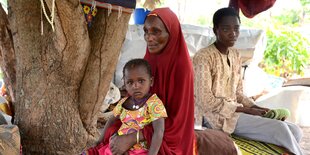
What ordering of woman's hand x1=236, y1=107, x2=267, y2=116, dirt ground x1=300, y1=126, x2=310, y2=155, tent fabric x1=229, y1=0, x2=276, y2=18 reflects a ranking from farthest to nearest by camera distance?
dirt ground x1=300, y1=126, x2=310, y2=155, tent fabric x1=229, y1=0, x2=276, y2=18, woman's hand x1=236, y1=107, x2=267, y2=116

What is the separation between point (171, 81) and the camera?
200 centimetres

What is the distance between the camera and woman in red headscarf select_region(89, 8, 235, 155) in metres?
1.98

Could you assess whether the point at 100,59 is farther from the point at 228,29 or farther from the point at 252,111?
the point at 252,111

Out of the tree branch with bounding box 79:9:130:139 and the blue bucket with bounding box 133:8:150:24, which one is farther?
the blue bucket with bounding box 133:8:150:24

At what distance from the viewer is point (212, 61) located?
285 cm

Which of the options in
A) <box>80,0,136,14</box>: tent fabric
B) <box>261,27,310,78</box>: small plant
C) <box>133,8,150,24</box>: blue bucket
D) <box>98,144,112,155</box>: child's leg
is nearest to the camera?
<box>98,144,112,155</box>: child's leg

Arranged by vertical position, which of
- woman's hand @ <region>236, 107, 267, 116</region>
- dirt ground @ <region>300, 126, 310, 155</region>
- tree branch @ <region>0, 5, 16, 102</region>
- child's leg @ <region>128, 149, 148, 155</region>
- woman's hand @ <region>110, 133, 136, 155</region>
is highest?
tree branch @ <region>0, 5, 16, 102</region>

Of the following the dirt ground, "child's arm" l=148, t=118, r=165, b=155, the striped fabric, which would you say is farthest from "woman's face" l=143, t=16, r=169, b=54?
the dirt ground

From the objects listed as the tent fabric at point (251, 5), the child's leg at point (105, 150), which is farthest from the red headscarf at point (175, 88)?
the tent fabric at point (251, 5)

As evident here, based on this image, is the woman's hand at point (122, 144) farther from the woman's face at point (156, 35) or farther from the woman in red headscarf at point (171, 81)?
the woman's face at point (156, 35)

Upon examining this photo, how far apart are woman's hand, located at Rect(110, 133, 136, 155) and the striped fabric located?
1.30m

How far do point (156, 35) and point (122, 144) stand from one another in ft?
2.16

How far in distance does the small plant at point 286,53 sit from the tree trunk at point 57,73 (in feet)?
20.7

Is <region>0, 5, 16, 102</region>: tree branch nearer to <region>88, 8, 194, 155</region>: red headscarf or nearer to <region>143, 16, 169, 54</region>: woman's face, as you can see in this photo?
<region>88, 8, 194, 155</region>: red headscarf
